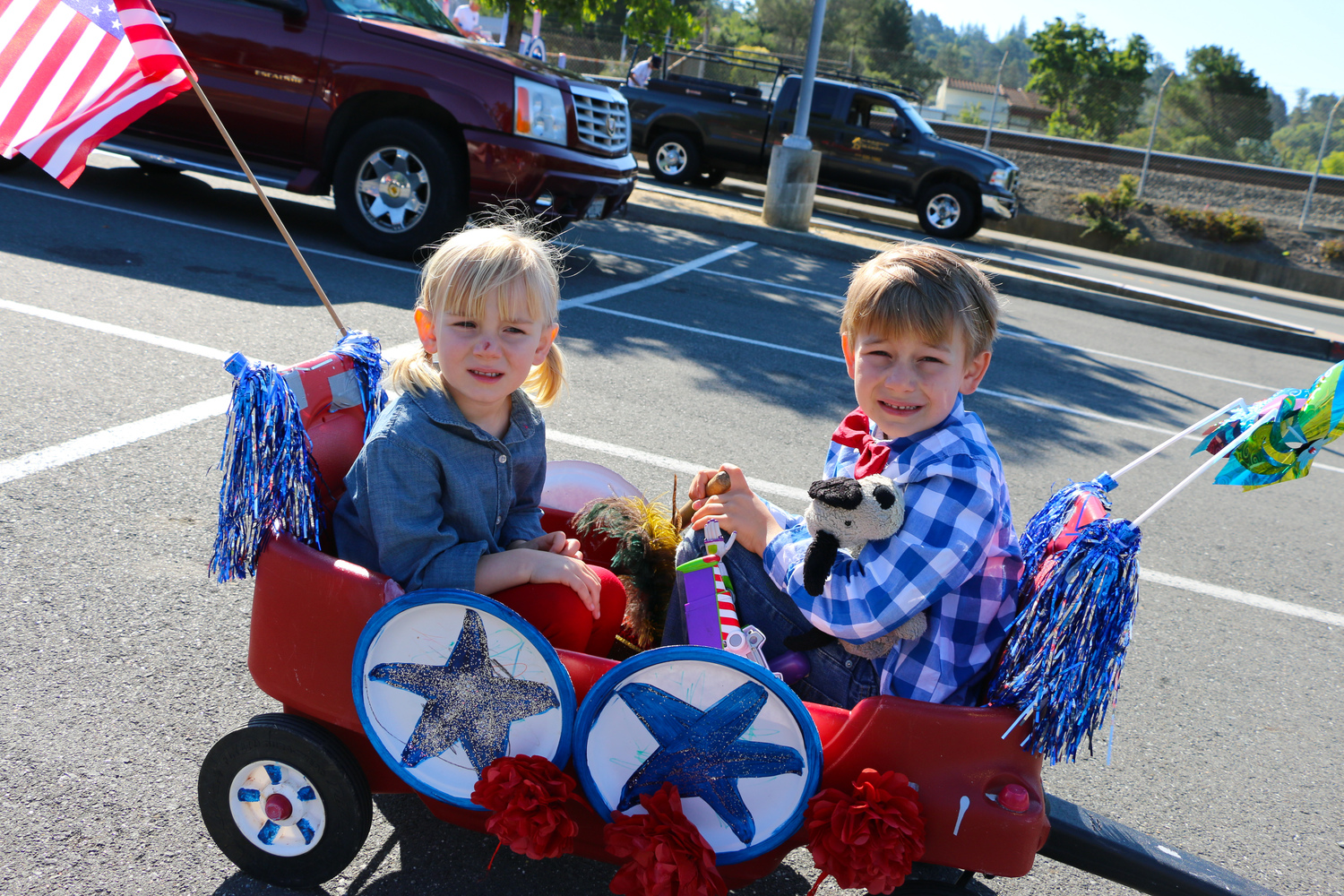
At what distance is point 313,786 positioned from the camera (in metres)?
1.85

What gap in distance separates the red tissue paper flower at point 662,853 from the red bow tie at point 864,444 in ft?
2.48

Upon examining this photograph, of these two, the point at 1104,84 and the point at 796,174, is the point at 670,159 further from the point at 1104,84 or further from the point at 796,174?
the point at 1104,84

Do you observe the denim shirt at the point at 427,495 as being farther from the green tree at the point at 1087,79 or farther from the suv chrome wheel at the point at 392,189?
the green tree at the point at 1087,79

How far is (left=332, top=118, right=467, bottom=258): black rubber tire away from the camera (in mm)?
6711

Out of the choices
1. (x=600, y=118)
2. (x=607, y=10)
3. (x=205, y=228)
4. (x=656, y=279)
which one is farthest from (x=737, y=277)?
(x=607, y=10)

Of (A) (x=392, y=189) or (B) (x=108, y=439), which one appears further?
(A) (x=392, y=189)

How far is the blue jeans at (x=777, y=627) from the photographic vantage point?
1.94 m

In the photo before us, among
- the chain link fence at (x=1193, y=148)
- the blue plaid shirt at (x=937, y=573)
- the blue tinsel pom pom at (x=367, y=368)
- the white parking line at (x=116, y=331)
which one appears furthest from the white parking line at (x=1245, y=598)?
the chain link fence at (x=1193, y=148)

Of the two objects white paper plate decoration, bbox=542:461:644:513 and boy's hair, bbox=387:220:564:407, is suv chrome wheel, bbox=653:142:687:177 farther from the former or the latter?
boy's hair, bbox=387:220:564:407

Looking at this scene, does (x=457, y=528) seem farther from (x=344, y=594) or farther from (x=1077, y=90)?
(x=1077, y=90)

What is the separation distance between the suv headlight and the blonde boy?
5.39 metres

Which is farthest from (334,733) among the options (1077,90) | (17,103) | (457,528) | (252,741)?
(1077,90)

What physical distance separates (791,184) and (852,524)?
10.1m

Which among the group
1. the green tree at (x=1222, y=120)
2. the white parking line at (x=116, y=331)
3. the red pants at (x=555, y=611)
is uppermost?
the green tree at (x=1222, y=120)
